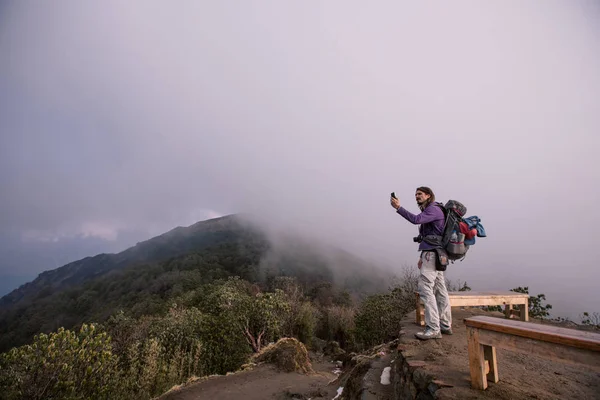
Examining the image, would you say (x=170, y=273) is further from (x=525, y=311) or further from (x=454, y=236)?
(x=454, y=236)

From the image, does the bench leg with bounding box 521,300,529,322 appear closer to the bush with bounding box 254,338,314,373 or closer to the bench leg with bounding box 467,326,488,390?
the bench leg with bounding box 467,326,488,390

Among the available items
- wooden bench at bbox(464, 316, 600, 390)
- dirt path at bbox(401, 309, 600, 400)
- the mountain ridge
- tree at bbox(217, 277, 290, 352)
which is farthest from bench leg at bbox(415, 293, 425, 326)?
the mountain ridge

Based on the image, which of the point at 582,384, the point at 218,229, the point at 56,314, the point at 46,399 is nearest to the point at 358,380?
the point at 582,384

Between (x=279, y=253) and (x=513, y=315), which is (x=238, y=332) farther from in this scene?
(x=279, y=253)

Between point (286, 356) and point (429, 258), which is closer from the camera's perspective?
point (429, 258)

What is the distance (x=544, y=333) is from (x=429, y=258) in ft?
6.90

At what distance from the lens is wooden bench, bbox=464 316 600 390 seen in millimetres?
1938

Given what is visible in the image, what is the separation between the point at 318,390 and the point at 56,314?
8695cm

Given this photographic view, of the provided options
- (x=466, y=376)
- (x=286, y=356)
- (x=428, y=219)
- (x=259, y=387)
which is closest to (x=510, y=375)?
(x=466, y=376)

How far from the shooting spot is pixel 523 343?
232cm

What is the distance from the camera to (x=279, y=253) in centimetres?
11894

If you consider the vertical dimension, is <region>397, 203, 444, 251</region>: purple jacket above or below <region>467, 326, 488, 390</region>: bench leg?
above

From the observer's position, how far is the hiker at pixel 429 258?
13.5 feet

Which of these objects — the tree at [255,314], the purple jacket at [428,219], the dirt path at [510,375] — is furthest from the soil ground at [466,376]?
the tree at [255,314]
